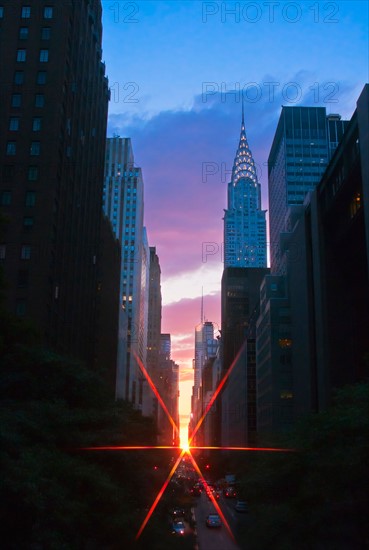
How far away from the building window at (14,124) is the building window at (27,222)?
33.4 feet

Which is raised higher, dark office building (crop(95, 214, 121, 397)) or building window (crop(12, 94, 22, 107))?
building window (crop(12, 94, 22, 107))

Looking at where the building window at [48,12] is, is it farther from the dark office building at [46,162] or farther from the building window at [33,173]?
the building window at [33,173]

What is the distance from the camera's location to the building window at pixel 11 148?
62.6 meters

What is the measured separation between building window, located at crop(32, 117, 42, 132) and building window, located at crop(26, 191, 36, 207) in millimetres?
7211

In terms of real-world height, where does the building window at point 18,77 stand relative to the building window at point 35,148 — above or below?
above

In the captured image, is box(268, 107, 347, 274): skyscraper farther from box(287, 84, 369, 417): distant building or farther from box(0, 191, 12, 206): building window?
box(0, 191, 12, 206): building window

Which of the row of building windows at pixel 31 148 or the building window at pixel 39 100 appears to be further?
the building window at pixel 39 100

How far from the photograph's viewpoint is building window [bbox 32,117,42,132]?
209 ft

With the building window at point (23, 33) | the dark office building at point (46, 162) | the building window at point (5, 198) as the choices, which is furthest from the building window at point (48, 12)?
the building window at point (5, 198)

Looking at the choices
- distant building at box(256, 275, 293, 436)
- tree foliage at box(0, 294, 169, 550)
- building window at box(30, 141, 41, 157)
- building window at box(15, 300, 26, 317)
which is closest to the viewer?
tree foliage at box(0, 294, 169, 550)

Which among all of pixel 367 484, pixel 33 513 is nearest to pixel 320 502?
pixel 367 484

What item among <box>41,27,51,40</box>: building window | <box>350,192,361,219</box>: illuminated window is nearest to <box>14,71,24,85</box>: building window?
<box>41,27,51,40</box>: building window

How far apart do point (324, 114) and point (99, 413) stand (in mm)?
163767

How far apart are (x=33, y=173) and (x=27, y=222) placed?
17.7 ft
